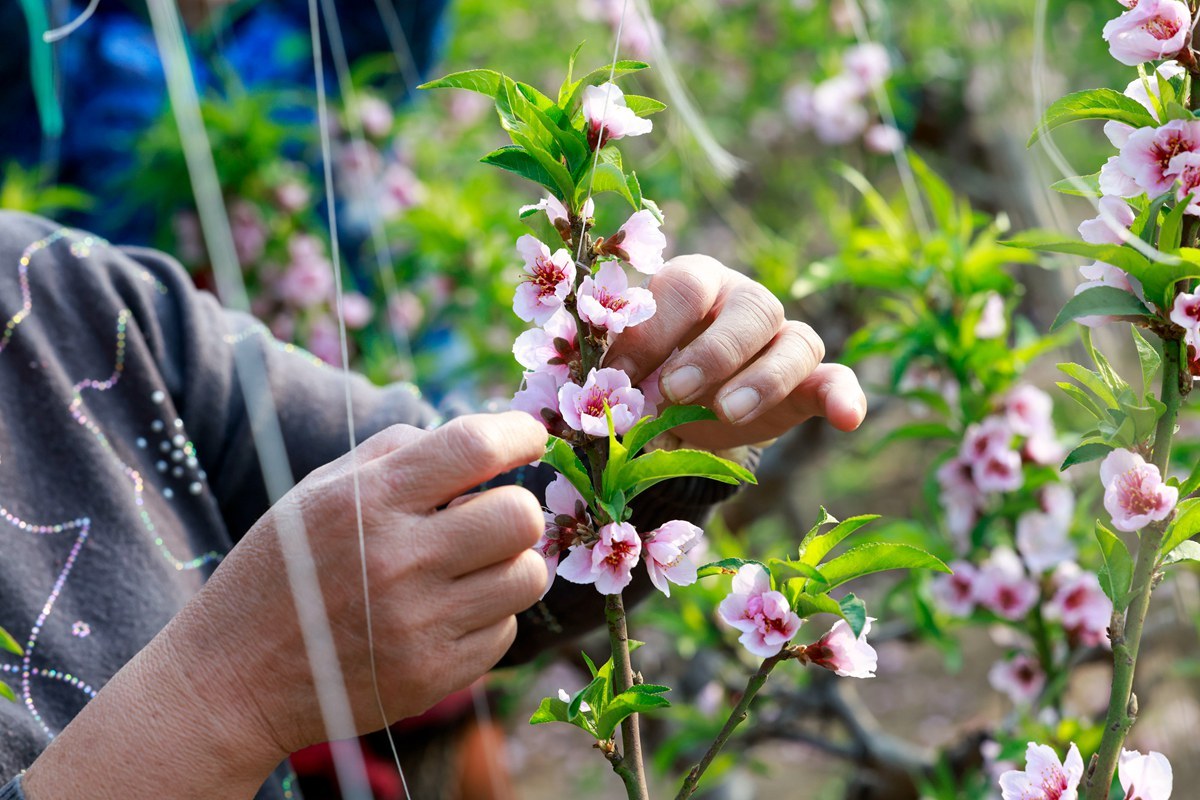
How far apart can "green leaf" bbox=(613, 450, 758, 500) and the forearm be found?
0.24 meters

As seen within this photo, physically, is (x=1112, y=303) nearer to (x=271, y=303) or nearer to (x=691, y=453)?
(x=691, y=453)

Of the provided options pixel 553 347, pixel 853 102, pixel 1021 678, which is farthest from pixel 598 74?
pixel 853 102

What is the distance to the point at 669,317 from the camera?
2.34ft

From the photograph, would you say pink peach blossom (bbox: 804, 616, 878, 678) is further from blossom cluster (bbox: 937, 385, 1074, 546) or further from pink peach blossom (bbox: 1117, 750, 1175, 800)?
blossom cluster (bbox: 937, 385, 1074, 546)

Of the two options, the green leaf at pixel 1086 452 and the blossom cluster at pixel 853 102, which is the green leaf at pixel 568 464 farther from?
the blossom cluster at pixel 853 102

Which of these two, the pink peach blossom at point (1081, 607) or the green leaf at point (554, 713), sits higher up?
the green leaf at point (554, 713)

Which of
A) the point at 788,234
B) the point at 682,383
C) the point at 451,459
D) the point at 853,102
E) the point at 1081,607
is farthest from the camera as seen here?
the point at 788,234

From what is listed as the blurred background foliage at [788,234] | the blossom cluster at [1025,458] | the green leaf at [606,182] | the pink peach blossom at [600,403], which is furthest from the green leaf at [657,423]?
the blossom cluster at [1025,458]

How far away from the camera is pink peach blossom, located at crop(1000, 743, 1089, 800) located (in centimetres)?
58

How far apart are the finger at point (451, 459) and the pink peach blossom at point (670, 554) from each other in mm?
83

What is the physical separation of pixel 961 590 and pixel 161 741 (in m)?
0.89

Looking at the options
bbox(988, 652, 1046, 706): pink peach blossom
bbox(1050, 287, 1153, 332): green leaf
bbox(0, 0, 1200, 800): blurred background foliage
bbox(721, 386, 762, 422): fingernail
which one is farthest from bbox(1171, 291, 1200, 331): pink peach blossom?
bbox(988, 652, 1046, 706): pink peach blossom

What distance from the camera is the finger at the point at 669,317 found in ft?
2.28

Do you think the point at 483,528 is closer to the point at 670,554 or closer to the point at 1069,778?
the point at 670,554
